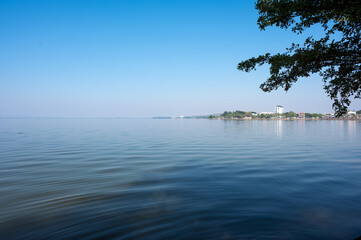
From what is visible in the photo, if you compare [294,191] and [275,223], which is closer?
[275,223]

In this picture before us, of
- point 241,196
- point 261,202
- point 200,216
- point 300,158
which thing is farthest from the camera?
point 300,158

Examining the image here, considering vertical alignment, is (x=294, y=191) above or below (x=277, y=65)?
below

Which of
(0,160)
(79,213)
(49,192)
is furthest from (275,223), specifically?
(0,160)

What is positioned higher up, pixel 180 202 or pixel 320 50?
pixel 320 50

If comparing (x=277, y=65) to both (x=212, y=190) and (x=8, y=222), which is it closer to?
(x=212, y=190)

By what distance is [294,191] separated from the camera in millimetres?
10539

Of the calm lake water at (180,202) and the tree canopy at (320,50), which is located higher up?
the tree canopy at (320,50)

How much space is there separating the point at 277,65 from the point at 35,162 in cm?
1854

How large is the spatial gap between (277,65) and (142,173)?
9894 mm

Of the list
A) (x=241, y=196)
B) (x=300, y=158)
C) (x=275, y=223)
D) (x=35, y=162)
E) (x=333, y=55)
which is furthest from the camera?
(x=300, y=158)

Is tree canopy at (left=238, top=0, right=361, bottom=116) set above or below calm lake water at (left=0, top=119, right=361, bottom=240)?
above

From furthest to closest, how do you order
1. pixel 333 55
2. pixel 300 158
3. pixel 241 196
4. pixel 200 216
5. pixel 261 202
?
1. pixel 300 158
2. pixel 333 55
3. pixel 241 196
4. pixel 261 202
5. pixel 200 216

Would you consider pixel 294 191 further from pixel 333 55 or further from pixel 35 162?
pixel 35 162

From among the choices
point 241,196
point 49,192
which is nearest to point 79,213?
point 49,192
